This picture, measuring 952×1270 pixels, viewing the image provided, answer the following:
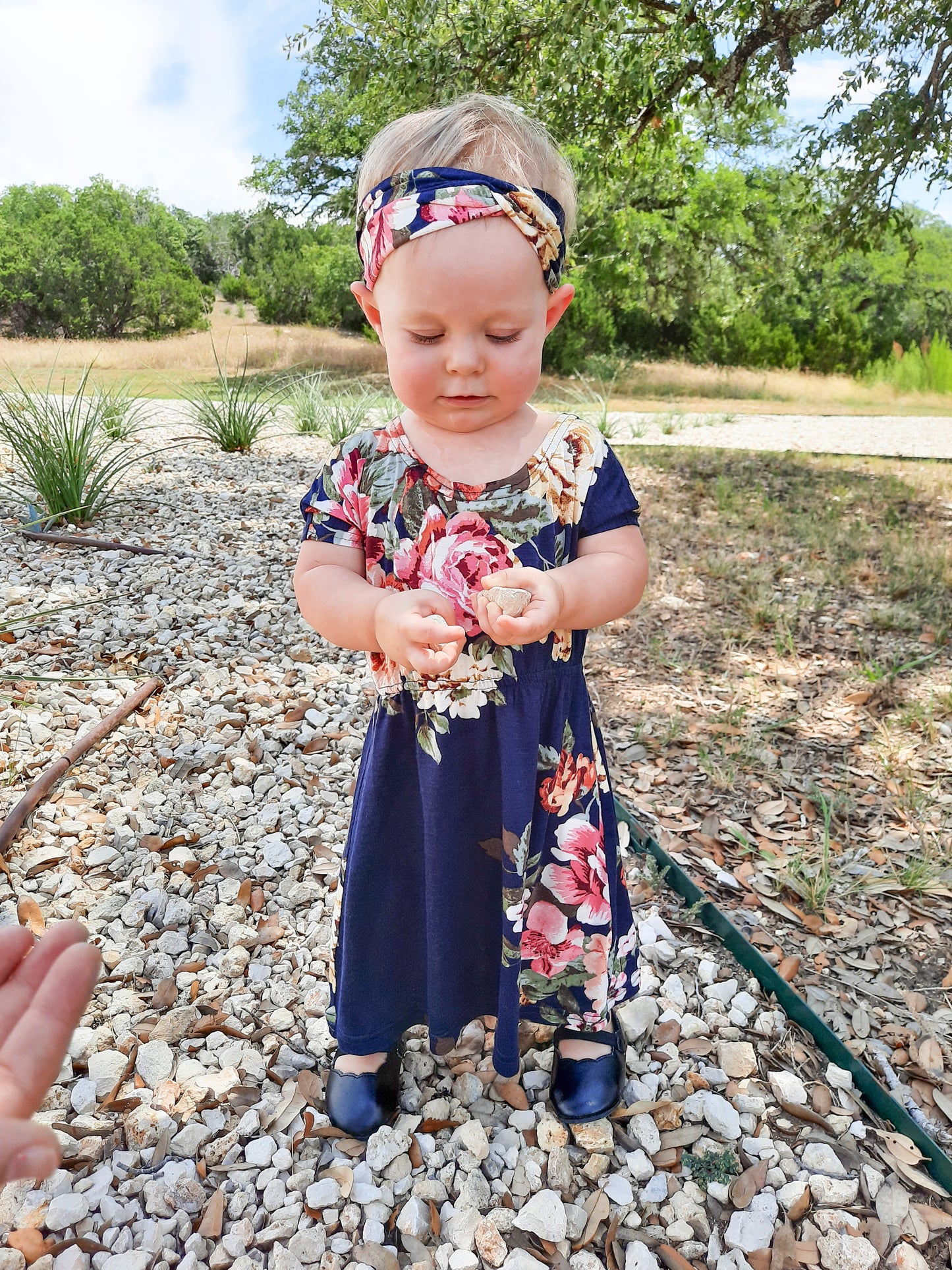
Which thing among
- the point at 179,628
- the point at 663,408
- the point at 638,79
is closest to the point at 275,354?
the point at 663,408

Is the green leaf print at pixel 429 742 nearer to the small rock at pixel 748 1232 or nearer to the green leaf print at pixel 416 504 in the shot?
the green leaf print at pixel 416 504

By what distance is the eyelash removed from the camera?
1.08m

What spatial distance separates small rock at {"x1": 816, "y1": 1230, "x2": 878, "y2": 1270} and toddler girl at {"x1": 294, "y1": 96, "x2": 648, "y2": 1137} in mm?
383

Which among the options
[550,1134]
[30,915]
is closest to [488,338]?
[550,1134]

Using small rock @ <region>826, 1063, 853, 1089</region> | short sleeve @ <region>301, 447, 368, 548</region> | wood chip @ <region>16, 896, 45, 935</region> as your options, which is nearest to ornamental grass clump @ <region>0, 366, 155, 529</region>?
wood chip @ <region>16, 896, 45, 935</region>

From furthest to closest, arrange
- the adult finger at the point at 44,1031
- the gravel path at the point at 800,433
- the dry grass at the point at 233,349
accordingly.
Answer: the dry grass at the point at 233,349, the gravel path at the point at 800,433, the adult finger at the point at 44,1031

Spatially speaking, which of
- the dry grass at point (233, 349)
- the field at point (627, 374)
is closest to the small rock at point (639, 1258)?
the dry grass at point (233, 349)

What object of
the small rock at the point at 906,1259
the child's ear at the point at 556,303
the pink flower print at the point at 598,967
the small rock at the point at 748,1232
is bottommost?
the small rock at the point at 906,1259

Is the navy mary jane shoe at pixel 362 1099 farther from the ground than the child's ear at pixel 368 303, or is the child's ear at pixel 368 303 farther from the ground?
the child's ear at pixel 368 303

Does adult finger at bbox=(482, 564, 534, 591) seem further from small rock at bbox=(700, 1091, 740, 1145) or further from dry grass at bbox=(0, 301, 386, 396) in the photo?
dry grass at bbox=(0, 301, 386, 396)

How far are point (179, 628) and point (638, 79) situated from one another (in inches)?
162

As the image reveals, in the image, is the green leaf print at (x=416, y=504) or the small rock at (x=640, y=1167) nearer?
the green leaf print at (x=416, y=504)

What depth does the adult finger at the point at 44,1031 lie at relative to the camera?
0.91 meters

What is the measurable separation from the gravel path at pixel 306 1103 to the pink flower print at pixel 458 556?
3.19 feet
